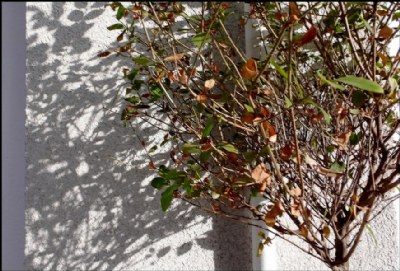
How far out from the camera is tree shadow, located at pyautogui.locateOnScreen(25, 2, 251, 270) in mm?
2471

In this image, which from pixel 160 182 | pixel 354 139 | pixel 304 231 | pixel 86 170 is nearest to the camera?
pixel 304 231

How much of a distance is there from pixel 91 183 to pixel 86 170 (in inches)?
2.8

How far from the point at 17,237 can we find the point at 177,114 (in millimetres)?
1196


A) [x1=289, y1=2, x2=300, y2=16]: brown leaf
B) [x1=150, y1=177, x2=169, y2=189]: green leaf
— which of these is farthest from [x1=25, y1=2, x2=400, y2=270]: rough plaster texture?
[x1=289, y1=2, x2=300, y2=16]: brown leaf

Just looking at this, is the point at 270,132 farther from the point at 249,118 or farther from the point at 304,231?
the point at 304,231

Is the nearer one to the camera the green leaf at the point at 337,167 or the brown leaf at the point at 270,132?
the brown leaf at the point at 270,132

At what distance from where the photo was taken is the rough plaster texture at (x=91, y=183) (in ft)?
8.11

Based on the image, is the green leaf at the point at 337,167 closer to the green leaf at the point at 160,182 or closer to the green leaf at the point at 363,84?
the green leaf at the point at 363,84

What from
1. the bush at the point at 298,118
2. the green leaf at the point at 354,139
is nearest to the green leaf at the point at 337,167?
the bush at the point at 298,118

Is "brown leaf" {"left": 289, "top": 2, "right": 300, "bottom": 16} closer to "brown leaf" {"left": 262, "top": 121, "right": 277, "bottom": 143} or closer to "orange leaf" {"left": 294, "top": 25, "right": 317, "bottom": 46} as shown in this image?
"orange leaf" {"left": 294, "top": 25, "right": 317, "bottom": 46}

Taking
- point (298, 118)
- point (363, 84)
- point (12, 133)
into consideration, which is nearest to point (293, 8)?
point (363, 84)

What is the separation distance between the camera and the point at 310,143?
6.55ft

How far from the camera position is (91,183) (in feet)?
8.21

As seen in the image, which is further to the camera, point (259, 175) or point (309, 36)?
point (259, 175)
